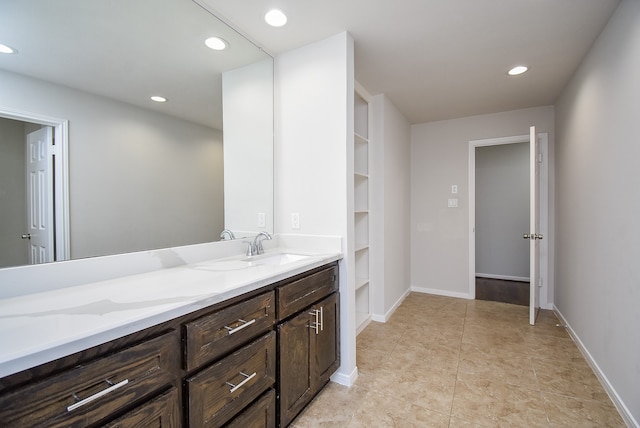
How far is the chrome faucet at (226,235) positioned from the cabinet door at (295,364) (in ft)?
2.45

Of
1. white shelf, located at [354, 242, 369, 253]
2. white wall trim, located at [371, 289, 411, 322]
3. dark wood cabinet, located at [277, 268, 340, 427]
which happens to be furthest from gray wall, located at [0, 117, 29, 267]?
white wall trim, located at [371, 289, 411, 322]

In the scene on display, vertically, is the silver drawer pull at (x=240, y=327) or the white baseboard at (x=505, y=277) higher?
the silver drawer pull at (x=240, y=327)

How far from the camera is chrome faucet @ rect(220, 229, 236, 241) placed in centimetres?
193

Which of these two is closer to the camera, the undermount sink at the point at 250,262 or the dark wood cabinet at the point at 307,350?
the dark wood cabinet at the point at 307,350

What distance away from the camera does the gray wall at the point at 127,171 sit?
1.24 meters

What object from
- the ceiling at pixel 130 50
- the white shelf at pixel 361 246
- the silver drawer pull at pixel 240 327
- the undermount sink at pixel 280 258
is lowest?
the silver drawer pull at pixel 240 327

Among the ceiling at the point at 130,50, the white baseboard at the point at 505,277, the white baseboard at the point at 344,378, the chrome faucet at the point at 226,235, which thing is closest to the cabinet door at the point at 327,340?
the white baseboard at the point at 344,378

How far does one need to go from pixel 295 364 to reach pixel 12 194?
1425 mm

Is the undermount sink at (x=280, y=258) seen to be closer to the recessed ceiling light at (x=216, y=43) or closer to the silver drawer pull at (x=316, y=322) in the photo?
the silver drawer pull at (x=316, y=322)

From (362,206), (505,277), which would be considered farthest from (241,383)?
(505,277)

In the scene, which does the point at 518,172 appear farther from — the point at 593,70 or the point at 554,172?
the point at 593,70

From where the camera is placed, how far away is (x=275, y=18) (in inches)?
72.0

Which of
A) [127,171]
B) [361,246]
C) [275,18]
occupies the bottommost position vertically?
[361,246]

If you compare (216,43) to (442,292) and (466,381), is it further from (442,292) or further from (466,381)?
(442,292)
